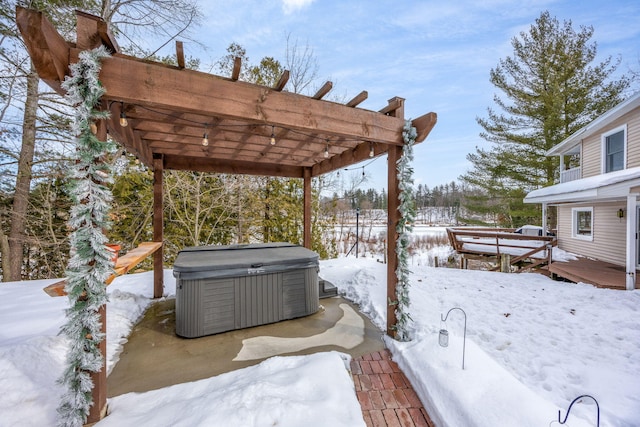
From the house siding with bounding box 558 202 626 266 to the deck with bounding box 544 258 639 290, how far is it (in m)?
0.30

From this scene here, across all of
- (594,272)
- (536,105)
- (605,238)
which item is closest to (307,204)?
(594,272)

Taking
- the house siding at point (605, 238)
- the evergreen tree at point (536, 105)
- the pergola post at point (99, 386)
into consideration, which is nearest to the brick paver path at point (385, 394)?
the pergola post at point (99, 386)

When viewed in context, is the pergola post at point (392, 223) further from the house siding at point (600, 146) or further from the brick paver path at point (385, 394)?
the house siding at point (600, 146)

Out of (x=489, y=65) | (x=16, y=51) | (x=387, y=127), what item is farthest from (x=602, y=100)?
(x=16, y=51)

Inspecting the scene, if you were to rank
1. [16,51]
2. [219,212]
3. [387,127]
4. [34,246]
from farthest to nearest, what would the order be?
1. [219,212]
2. [34,246]
3. [16,51]
4. [387,127]

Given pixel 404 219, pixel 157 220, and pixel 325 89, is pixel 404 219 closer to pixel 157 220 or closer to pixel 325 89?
pixel 325 89

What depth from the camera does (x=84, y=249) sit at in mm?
1666

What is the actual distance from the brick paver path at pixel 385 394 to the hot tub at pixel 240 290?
1.23 m

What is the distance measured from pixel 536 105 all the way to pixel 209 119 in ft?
47.4

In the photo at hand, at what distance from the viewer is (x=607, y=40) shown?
33.1 feet

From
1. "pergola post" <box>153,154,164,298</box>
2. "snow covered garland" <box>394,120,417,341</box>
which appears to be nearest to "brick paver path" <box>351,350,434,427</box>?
"snow covered garland" <box>394,120,417,341</box>

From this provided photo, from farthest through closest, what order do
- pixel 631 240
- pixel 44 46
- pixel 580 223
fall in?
pixel 580 223, pixel 631 240, pixel 44 46

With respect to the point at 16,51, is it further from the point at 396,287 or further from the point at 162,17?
the point at 396,287

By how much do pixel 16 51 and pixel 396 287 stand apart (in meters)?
8.07
